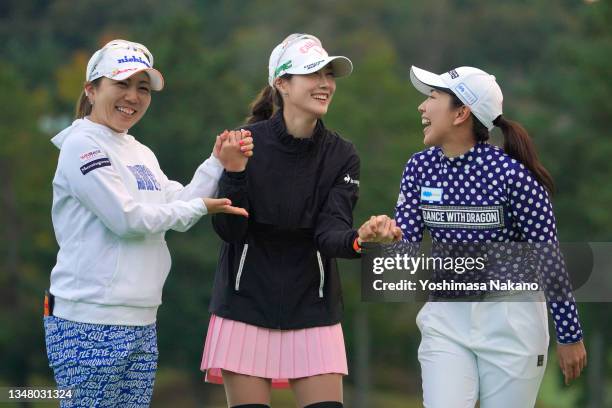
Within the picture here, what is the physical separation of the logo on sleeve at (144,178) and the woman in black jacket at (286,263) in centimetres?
28

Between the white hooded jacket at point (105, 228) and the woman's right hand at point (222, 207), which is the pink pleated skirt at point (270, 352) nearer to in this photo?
the white hooded jacket at point (105, 228)

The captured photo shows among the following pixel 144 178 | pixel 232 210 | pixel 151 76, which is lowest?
pixel 232 210

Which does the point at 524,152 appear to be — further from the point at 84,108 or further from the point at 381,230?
the point at 84,108

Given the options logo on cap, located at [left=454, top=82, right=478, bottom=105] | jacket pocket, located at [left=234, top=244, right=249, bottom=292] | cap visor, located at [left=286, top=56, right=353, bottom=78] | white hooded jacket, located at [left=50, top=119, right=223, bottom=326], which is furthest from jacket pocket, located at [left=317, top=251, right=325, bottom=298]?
logo on cap, located at [left=454, top=82, right=478, bottom=105]

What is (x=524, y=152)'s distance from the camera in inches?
203

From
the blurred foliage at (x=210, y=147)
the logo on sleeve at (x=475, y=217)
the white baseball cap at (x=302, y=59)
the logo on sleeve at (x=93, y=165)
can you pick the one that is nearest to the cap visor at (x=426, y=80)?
the white baseball cap at (x=302, y=59)

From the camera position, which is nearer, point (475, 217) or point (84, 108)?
point (475, 217)

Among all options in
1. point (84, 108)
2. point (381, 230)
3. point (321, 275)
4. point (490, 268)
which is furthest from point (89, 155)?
point (490, 268)

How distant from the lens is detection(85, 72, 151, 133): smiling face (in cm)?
518

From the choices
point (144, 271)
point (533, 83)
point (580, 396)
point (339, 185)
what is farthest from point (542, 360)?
point (533, 83)

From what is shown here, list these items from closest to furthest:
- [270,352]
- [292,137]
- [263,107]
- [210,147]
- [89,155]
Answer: [89,155] < [270,352] < [292,137] < [263,107] < [210,147]

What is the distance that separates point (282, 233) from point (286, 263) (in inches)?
5.0

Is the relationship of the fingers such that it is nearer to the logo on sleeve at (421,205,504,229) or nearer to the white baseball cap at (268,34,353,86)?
the white baseball cap at (268,34,353,86)

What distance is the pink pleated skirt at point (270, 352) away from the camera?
5223 mm
